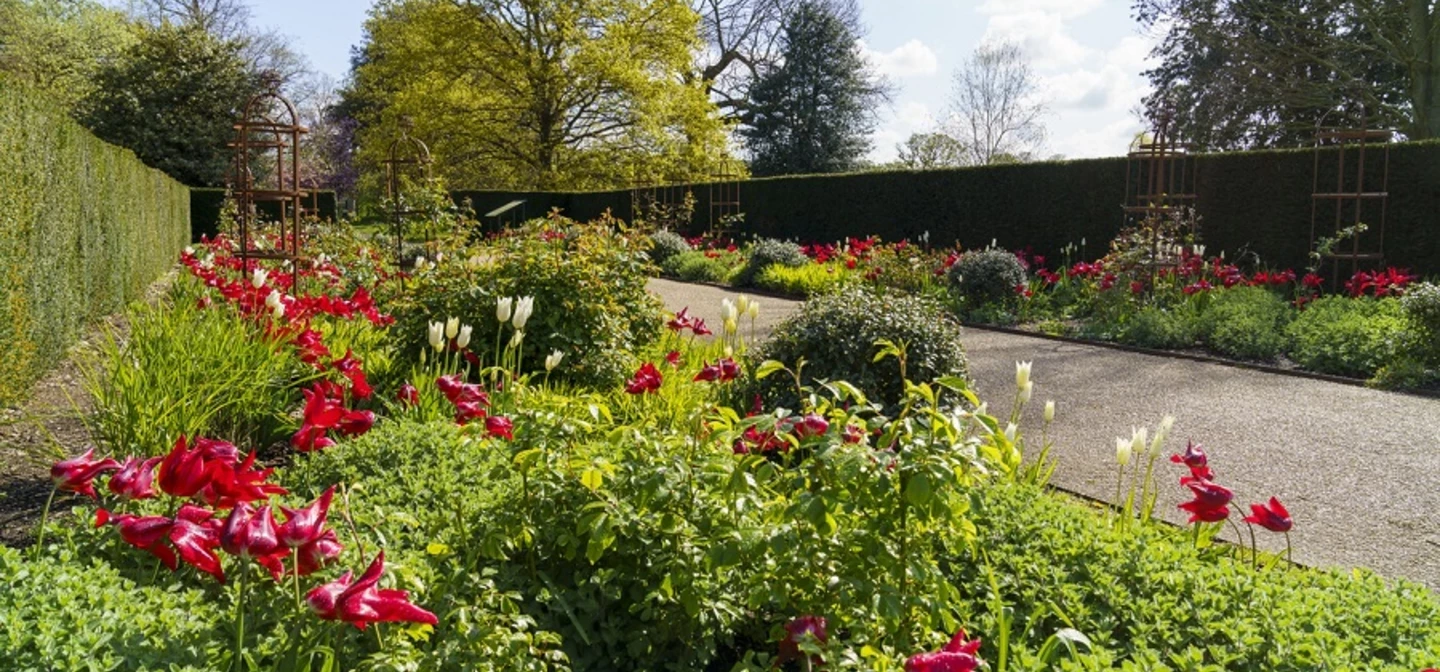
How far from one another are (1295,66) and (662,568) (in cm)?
2063

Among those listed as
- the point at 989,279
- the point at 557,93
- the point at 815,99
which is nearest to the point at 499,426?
the point at 989,279

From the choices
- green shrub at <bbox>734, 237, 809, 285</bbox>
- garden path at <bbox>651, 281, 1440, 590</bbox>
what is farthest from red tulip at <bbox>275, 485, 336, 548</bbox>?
green shrub at <bbox>734, 237, 809, 285</bbox>

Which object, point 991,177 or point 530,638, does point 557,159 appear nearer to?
point 991,177

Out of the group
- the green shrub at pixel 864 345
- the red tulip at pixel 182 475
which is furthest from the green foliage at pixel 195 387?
the green shrub at pixel 864 345

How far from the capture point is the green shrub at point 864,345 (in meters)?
4.48

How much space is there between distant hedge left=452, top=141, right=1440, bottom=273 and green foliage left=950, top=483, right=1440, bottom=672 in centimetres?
878

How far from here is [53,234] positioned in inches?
231

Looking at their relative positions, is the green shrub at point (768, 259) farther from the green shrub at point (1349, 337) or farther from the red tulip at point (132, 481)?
the red tulip at point (132, 481)

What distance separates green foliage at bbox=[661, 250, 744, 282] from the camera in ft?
47.9

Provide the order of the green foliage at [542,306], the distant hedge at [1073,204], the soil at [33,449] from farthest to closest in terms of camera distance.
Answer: the distant hedge at [1073,204]
the green foliage at [542,306]
the soil at [33,449]

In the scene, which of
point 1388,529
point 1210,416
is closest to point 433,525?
point 1388,529

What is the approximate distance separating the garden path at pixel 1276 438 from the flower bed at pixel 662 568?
1081 millimetres

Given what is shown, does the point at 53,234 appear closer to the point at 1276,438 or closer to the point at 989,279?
the point at 1276,438

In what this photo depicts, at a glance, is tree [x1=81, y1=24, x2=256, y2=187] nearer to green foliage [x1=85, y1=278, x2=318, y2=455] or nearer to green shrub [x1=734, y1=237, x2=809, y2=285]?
green shrub [x1=734, y1=237, x2=809, y2=285]
